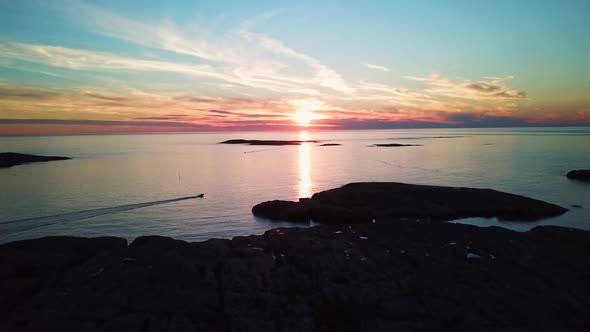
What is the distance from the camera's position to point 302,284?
17.2 metres

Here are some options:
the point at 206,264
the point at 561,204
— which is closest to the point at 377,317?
the point at 206,264

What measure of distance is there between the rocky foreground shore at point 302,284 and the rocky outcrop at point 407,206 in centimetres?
1237

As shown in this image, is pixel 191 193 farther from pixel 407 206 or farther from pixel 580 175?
pixel 580 175

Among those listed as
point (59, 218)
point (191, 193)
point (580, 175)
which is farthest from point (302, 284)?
point (580, 175)

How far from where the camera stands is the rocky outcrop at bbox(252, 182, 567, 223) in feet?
121

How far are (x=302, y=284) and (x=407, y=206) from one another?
24.9 meters

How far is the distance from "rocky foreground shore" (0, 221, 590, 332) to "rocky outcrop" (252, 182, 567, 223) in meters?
12.4

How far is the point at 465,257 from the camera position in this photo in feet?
67.2

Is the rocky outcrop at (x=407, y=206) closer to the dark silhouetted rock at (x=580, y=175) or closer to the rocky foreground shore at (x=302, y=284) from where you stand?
the rocky foreground shore at (x=302, y=284)

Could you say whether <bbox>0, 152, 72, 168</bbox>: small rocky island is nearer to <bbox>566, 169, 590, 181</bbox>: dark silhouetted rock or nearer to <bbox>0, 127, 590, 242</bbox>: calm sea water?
<bbox>0, 127, 590, 242</bbox>: calm sea water

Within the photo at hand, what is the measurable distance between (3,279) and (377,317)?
1966cm

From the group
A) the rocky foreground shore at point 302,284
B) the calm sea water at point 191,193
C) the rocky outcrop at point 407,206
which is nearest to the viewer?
the rocky foreground shore at point 302,284

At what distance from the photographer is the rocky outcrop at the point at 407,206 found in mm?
36875

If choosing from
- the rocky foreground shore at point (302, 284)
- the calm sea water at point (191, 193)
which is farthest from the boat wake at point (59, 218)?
the rocky foreground shore at point (302, 284)
